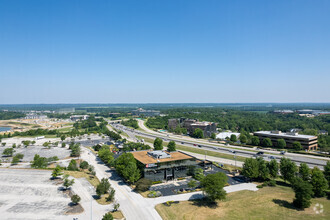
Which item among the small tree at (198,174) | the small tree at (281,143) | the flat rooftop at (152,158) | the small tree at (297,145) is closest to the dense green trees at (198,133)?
the small tree at (281,143)

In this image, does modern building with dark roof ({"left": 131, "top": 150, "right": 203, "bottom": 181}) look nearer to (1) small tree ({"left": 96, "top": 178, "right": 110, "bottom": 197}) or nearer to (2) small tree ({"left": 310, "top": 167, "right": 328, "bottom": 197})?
(1) small tree ({"left": 96, "top": 178, "right": 110, "bottom": 197})

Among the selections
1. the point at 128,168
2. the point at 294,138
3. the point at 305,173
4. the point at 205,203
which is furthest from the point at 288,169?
the point at 294,138

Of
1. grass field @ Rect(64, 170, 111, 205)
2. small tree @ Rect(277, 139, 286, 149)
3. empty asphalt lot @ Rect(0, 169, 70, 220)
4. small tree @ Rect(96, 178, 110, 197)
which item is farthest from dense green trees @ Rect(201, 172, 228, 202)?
small tree @ Rect(277, 139, 286, 149)

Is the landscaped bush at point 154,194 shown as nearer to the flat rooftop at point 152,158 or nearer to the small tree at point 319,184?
the flat rooftop at point 152,158

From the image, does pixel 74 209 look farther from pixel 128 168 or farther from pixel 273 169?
pixel 273 169

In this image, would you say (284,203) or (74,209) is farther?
(284,203)

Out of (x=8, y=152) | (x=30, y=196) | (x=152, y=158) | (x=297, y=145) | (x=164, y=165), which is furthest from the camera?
(x=297, y=145)
